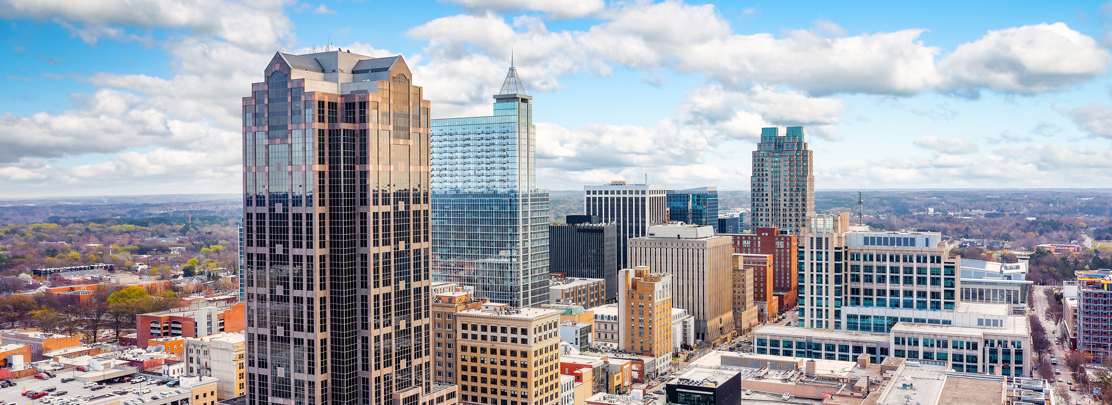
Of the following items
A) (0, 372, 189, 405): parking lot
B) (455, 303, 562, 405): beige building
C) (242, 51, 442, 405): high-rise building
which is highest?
(242, 51, 442, 405): high-rise building

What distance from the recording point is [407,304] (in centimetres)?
11200

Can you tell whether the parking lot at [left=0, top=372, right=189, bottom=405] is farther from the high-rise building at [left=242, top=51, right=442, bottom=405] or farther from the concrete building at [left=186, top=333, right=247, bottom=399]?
the high-rise building at [left=242, top=51, right=442, bottom=405]

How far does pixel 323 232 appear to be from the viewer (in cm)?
10444

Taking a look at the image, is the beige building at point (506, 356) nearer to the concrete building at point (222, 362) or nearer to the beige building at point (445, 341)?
the beige building at point (445, 341)

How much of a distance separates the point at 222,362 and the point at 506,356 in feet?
199

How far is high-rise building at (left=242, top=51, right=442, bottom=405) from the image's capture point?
104 meters

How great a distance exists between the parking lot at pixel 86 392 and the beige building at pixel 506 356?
49.2 metres

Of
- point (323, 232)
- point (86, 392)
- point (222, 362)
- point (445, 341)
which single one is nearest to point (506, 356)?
point (445, 341)

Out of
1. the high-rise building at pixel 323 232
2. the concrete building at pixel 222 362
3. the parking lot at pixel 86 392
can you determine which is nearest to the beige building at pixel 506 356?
the high-rise building at pixel 323 232

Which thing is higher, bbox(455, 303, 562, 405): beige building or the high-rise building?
the high-rise building

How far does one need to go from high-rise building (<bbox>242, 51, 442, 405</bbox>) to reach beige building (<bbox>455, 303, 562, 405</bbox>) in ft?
89.1

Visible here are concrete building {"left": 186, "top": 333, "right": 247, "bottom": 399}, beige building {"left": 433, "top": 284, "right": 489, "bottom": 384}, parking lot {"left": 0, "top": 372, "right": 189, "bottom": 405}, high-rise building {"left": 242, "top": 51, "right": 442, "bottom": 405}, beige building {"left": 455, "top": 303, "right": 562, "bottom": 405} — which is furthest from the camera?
concrete building {"left": 186, "top": 333, "right": 247, "bottom": 399}

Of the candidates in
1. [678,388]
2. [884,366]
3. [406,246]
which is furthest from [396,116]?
[884,366]

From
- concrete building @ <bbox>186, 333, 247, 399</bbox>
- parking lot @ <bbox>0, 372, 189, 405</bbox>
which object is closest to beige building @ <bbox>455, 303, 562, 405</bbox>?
concrete building @ <bbox>186, 333, 247, 399</bbox>
